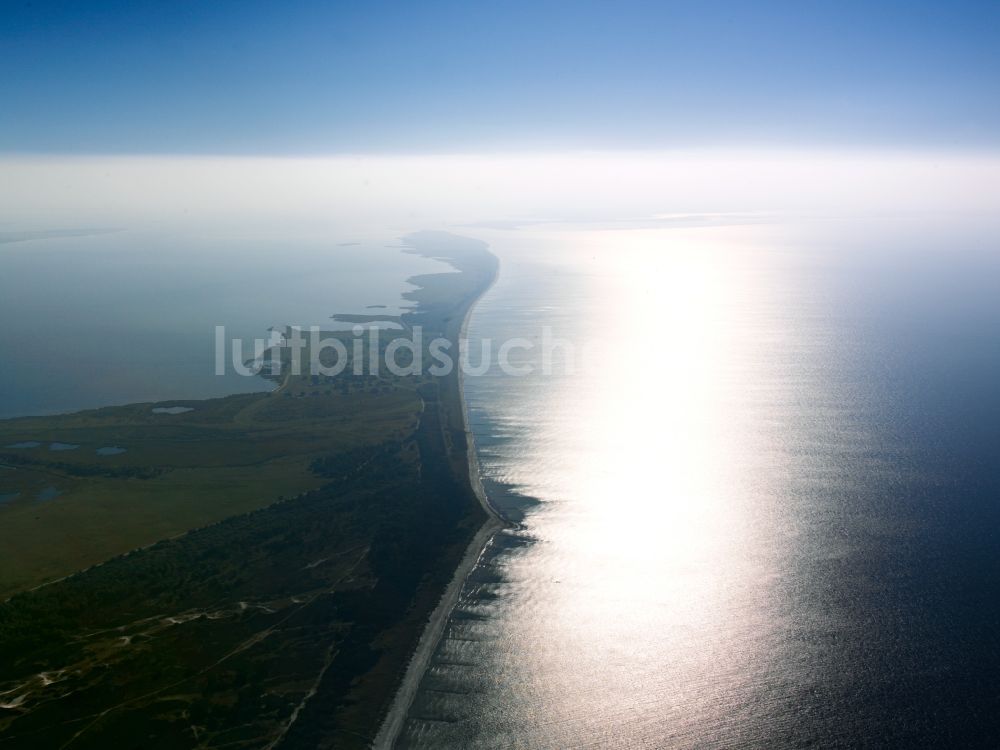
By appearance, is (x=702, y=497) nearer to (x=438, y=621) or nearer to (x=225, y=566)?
(x=438, y=621)

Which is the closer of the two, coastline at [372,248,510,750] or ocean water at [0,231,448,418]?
coastline at [372,248,510,750]

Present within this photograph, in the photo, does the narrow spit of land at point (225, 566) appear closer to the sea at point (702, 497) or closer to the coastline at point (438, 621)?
the coastline at point (438, 621)

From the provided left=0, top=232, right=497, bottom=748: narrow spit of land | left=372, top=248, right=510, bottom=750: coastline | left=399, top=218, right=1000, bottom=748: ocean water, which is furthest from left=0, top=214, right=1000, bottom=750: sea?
left=0, top=232, right=497, bottom=748: narrow spit of land

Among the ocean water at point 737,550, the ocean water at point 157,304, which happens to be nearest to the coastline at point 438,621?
the ocean water at point 737,550

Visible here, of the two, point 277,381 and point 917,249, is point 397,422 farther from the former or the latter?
point 917,249

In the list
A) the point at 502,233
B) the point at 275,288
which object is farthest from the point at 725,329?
the point at 502,233

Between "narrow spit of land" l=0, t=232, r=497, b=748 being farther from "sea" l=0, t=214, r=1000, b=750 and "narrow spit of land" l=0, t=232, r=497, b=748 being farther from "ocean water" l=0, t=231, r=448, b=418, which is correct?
"ocean water" l=0, t=231, r=448, b=418

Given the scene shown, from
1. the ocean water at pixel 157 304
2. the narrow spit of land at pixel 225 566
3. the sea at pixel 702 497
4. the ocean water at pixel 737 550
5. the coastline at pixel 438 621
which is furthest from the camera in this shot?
the ocean water at pixel 157 304
